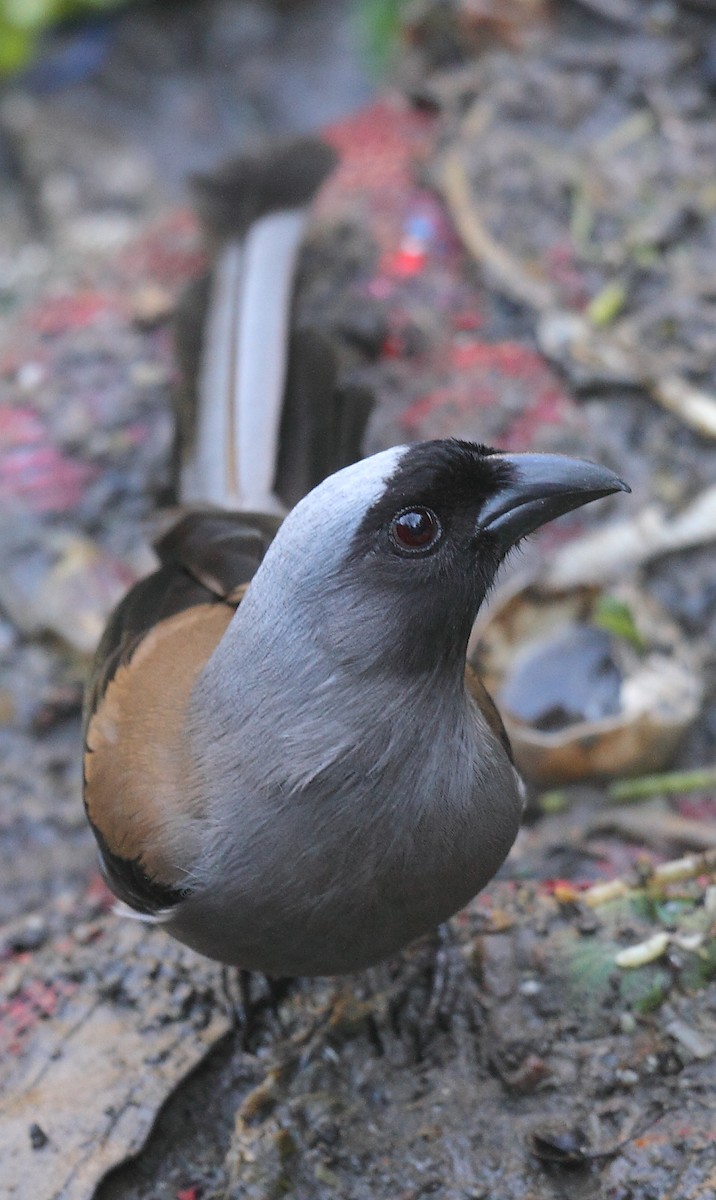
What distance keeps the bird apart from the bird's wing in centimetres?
1

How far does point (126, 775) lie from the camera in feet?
11.3

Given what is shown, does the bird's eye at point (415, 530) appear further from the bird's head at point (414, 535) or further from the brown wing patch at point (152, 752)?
the brown wing patch at point (152, 752)

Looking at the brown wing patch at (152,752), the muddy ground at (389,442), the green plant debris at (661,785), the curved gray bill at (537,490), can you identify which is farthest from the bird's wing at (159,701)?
the green plant debris at (661,785)

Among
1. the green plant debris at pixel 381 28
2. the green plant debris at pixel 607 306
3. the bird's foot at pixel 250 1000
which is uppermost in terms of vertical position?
the green plant debris at pixel 381 28

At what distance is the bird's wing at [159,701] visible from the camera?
3262 millimetres

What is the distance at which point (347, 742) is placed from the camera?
9.71 feet

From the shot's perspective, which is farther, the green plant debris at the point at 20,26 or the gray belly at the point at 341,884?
the green plant debris at the point at 20,26

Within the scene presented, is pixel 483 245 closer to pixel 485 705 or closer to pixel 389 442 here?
pixel 389 442

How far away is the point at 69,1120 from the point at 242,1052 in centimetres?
51

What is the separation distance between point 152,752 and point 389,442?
2527 mm

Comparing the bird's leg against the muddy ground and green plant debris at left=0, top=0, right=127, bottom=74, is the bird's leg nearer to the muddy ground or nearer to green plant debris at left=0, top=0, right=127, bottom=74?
the muddy ground

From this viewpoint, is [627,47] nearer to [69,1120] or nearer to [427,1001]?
[427,1001]

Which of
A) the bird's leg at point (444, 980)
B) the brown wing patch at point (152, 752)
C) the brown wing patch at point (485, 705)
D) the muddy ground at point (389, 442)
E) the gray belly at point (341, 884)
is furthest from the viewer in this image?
the bird's leg at point (444, 980)

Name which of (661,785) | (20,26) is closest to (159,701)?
(661,785)
